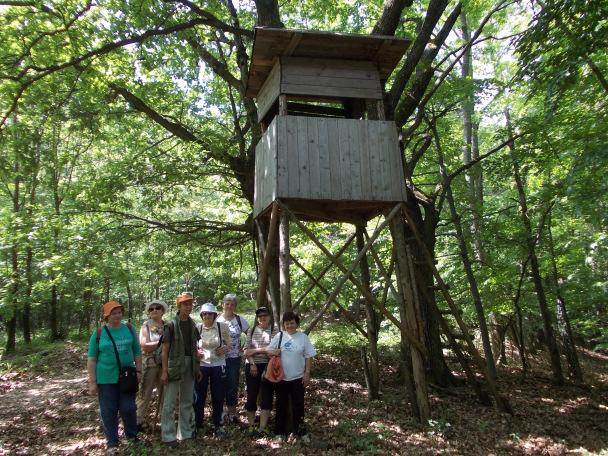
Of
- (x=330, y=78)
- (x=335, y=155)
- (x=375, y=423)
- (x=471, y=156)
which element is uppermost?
(x=471, y=156)

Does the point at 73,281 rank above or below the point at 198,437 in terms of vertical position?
above

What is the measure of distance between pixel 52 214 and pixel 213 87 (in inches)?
234

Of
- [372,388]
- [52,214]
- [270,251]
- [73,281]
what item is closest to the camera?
[270,251]

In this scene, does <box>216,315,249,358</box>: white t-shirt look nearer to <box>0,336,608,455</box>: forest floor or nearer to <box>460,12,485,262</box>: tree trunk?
<box>0,336,608,455</box>: forest floor

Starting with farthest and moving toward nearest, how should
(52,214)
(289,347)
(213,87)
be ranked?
(213,87) < (52,214) < (289,347)

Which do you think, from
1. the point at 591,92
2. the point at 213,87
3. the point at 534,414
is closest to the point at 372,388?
the point at 534,414

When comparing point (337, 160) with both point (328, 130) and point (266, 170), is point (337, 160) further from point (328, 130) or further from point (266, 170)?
point (266, 170)

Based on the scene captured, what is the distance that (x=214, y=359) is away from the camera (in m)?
6.03

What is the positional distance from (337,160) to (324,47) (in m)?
1.94

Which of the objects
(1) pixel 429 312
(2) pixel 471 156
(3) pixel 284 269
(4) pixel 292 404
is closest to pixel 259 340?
(4) pixel 292 404

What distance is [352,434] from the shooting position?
6125 millimetres

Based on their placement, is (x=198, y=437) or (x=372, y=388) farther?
(x=372, y=388)

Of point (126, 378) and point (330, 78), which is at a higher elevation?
point (330, 78)

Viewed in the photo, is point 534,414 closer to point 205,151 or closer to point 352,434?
point 352,434
